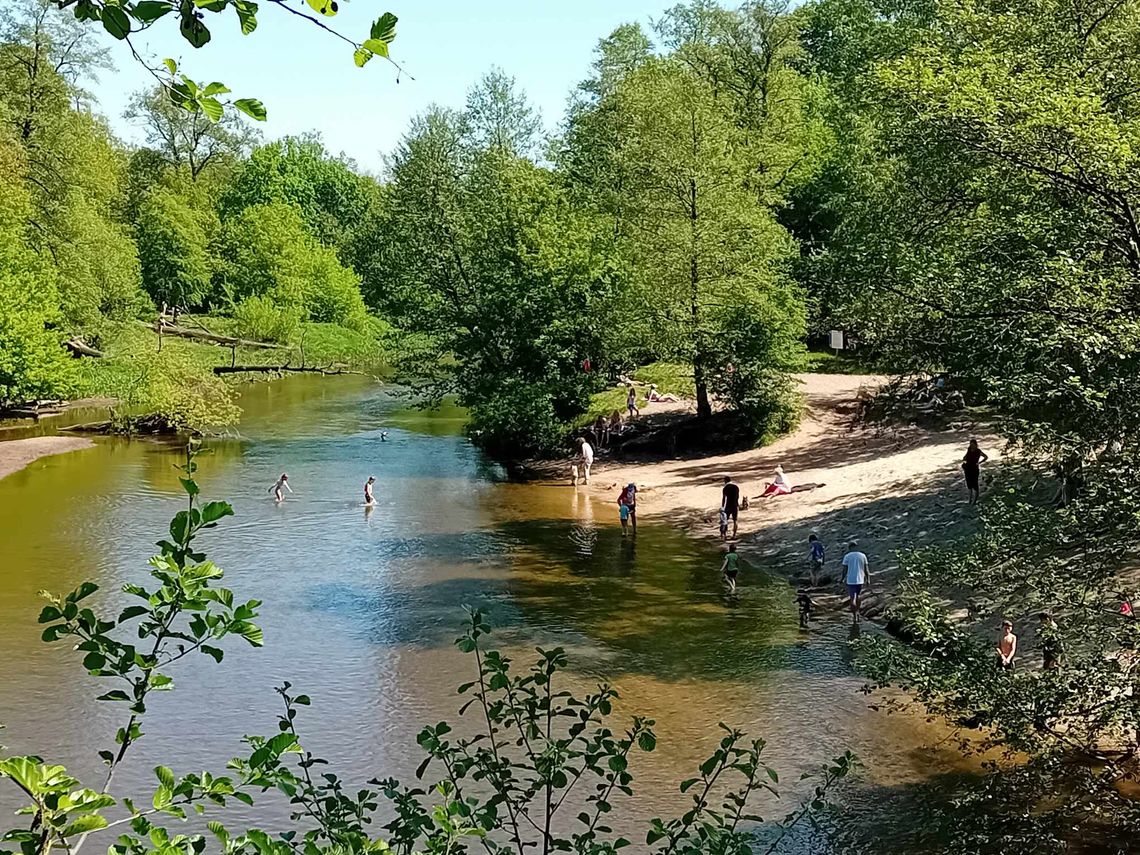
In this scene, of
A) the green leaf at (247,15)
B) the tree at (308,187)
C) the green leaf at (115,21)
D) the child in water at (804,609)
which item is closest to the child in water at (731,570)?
the child in water at (804,609)

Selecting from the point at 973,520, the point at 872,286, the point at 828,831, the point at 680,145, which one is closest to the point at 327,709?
the point at 828,831

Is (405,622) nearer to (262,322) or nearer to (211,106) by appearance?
(211,106)

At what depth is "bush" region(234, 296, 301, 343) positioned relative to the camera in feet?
205

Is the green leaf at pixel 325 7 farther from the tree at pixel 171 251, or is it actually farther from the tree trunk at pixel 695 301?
the tree at pixel 171 251

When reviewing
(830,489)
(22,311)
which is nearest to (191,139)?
(22,311)

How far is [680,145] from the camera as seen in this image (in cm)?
3403

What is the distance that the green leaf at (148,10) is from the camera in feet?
8.93

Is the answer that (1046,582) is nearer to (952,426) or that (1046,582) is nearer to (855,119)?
(952,426)

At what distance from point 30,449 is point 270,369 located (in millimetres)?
22903

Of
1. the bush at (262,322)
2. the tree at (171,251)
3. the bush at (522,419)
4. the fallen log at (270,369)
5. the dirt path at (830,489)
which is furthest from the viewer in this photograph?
the tree at (171,251)

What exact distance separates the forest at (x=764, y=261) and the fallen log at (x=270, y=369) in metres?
3.60

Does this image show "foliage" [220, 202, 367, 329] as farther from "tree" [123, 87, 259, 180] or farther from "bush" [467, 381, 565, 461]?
"bush" [467, 381, 565, 461]

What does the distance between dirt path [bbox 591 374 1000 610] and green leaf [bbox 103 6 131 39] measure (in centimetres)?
1992

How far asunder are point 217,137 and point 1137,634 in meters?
77.2
